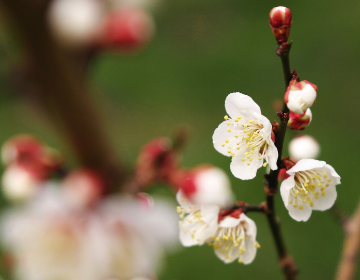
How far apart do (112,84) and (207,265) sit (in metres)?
1.11

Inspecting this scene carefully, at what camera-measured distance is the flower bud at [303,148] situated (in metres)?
0.28

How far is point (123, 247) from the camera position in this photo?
638 millimetres

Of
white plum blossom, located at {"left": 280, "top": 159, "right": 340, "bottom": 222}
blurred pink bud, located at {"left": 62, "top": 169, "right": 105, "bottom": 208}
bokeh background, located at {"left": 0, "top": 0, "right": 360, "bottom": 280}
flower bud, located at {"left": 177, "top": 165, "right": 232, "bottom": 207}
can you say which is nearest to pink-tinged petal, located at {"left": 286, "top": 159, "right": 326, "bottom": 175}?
white plum blossom, located at {"left": 280, "top": 159, "right": 340, "bottom": 222}

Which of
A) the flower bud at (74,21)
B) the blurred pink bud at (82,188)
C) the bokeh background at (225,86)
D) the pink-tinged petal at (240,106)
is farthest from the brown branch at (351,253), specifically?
the bokeh background at (225,86)

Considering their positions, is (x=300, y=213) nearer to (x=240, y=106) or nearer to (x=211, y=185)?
(x=240, y=106)

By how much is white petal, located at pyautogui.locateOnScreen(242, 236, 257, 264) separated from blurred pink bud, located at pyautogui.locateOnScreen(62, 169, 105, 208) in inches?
16.2

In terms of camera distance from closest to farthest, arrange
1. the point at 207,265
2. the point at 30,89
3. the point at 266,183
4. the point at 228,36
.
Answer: the point at 266,183, the point at 30,89, the point at 207,265, the point at 228,36

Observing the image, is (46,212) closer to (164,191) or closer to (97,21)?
(97,21)

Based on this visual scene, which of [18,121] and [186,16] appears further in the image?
[186,16]

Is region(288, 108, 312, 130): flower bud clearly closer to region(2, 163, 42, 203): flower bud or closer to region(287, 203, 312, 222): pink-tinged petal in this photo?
region(287, 203, 312, 222): pink-tinged petal

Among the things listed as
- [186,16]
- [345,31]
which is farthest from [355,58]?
[186,16]

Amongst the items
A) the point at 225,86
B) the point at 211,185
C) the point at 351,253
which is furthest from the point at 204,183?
the point at 225,86

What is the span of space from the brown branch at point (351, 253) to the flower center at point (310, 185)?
16 cm

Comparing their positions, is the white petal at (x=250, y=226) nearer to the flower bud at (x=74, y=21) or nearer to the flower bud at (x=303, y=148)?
the flower bud at (x=303, y=148)
